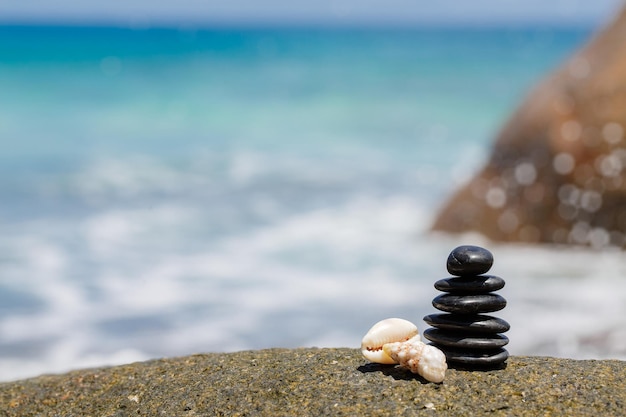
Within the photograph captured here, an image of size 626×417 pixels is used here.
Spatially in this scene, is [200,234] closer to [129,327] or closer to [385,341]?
[129,327]

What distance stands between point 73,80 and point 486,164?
68.7 ft

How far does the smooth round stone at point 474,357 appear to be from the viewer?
3.04 m

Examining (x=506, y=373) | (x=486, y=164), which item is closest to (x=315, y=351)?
(x=506, y=373)

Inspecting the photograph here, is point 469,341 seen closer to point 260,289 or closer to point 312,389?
point 312,389

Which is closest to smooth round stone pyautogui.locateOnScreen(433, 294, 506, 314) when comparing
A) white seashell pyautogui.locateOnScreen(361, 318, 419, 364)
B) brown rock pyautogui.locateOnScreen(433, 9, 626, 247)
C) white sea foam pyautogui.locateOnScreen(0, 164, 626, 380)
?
white seashell pyautogui.locateOnScreen(361, 318, 419, 364)

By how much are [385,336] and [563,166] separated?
17.3ft

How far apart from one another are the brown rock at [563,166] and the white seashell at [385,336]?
506 cm

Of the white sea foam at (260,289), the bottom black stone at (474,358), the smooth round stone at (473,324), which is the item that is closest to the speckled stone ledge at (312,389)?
the bottom black stone at (474,358)

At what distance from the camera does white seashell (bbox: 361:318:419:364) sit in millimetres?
2986

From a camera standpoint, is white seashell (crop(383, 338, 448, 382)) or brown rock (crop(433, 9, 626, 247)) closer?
white seashell (crop(383, 338, 448, 382))

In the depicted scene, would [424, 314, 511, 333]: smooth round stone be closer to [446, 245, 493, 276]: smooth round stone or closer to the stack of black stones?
the stack of black stones

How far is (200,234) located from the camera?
9008 mm

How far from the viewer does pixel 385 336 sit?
3000 millimetres

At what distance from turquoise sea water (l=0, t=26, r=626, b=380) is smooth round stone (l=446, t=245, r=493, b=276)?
2.48 m
